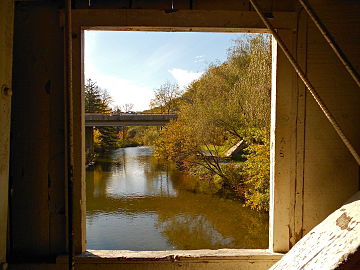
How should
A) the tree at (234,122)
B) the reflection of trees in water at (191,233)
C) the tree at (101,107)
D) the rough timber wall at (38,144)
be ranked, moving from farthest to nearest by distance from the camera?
the tree at (101,107), the tree at (234,122), the reflection of trees in water at (191,233), the rough timber wall at (38,144)

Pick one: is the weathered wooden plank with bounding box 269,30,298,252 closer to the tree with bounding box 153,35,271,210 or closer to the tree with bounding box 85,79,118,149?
the tree with bounding box 153,35,271,210

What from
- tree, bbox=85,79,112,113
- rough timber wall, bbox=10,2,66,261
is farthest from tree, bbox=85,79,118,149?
rough timber wall, bbox=10,2,66,261

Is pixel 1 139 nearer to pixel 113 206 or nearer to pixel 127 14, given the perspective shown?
pixel 127 14

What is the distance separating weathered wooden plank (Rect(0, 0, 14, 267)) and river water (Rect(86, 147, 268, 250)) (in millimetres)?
5557

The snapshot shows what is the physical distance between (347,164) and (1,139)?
2725 millimetres

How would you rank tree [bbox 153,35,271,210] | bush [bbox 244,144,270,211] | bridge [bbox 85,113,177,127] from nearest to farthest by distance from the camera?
bush [bbox 244,144,270,211]
tree [bbox 153,35,271,210]
bridge [bbox 85,113,177,127]

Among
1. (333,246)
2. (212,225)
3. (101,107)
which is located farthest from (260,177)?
(101,107)

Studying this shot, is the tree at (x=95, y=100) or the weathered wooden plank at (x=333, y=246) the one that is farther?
the tree at (x=95, y=100)

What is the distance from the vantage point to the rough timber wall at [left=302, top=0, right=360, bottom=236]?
2.05 metres

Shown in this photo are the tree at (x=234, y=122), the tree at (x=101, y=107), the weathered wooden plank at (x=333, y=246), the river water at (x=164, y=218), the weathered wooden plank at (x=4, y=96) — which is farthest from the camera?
the tree at (x=101, y=107)

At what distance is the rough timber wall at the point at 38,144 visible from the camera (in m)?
2.01

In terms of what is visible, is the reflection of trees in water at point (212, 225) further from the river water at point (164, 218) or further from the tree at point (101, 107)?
the tree at point (101, 107)

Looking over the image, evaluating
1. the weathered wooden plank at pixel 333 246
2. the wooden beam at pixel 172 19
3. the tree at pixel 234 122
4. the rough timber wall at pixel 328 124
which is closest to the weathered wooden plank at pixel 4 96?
the wooden beam at pixel 172 19

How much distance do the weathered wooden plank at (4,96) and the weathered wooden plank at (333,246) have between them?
6.47 feet
